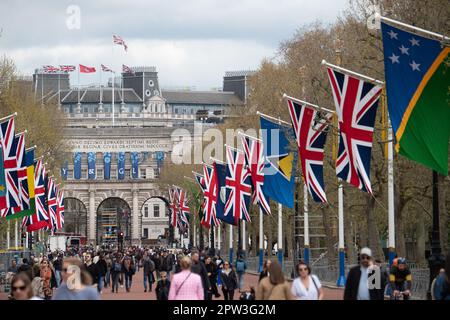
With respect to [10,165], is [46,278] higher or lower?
lower

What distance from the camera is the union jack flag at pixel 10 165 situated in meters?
53.6

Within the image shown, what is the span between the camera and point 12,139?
2124 inches

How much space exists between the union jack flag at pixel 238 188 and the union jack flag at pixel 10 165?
1136cm

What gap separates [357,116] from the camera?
119ft

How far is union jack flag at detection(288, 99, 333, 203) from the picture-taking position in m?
44.0

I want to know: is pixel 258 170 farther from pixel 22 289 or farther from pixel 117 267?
pixel 22 289

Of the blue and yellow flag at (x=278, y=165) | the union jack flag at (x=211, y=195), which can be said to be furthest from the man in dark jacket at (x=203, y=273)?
the union jack flag at (x=211, y=195)

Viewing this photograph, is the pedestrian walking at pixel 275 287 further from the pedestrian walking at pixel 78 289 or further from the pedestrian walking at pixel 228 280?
the pedestrian walking at pixel 228 280

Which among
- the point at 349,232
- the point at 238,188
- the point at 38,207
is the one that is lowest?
the point at 349,232

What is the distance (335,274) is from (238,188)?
5.57m

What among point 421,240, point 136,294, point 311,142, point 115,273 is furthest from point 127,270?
point 421,240

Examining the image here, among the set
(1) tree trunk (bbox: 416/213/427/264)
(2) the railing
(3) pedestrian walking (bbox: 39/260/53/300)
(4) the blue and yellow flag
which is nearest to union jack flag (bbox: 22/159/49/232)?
(2) the railing

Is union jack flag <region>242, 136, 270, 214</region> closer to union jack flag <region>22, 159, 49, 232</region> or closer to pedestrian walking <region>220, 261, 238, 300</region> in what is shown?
union jack flag <region>22, 159, 49, 232</region>

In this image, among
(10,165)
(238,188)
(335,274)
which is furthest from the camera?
(238,188)
